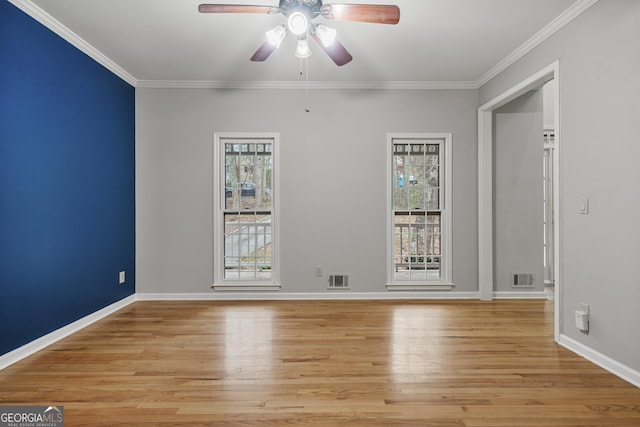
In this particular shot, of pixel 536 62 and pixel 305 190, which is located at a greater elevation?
pixel 536 62

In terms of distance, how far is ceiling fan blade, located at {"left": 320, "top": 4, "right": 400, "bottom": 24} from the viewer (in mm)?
2221

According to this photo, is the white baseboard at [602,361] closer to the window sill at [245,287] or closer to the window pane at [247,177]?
the window sill at [245,287]

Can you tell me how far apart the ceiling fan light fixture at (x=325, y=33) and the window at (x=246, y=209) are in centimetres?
221

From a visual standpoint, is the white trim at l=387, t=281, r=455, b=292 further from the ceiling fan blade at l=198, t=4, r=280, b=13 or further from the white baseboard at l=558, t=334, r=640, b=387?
the ceiling fan blade at l=198, t=4, r=280, b=13

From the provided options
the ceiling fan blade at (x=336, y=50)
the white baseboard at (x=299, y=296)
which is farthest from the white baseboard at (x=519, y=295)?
the ceiling fan blade at (x=336, y=50)

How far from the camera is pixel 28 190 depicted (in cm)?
284

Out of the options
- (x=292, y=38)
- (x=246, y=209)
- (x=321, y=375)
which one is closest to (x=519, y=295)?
(x=321, y=375)

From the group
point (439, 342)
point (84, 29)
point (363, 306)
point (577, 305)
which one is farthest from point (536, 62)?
point (84, 29)

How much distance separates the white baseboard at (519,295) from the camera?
181 inches

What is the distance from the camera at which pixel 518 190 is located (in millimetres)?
4613

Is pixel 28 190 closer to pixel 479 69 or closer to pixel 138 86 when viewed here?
pixel 138 86

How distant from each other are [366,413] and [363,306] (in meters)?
2.27

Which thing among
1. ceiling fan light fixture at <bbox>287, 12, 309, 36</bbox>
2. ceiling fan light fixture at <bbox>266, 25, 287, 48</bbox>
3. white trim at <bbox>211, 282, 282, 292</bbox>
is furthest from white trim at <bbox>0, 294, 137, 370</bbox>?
ceiling fan light fixture at <bbox>287, 12, 309, 36</bbox>

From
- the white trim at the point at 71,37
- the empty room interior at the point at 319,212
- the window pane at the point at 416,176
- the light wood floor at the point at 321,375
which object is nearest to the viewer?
the light wood floor at the point at 321,375
